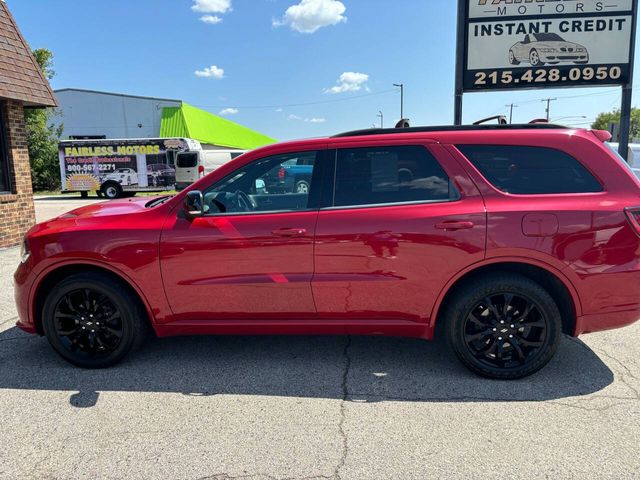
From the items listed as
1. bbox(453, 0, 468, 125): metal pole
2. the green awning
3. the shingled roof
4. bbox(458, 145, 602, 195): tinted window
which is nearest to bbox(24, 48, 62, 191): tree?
the green awning

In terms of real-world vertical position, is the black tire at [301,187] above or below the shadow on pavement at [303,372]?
above

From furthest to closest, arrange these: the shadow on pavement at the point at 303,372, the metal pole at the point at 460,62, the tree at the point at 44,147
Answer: the tree at the point at 44,147, the metal pole at the point at 460,62, the shadow on pavement at the point at 303,372

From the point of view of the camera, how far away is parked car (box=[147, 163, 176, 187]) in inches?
966

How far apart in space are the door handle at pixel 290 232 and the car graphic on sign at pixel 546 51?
636 cm

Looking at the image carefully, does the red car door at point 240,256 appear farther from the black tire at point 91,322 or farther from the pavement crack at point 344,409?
the pavement crack at point 344,409

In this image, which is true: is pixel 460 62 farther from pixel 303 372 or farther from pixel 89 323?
pixel 89 323

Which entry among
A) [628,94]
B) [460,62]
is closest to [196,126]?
[460,62]

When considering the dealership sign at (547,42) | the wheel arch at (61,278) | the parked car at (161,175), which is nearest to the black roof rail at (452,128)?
the wheel arch at (61,278)

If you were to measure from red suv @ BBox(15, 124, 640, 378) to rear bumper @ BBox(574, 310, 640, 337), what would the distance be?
0.01 m

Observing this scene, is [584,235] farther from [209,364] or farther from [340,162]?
[209,364]

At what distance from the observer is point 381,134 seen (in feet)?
11.3

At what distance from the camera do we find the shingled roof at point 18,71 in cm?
830

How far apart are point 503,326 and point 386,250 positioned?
1.03 meters

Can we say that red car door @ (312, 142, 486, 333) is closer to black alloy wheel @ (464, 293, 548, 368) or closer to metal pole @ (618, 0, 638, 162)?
black alloy wheel @ (464, 293, 548, 368)
